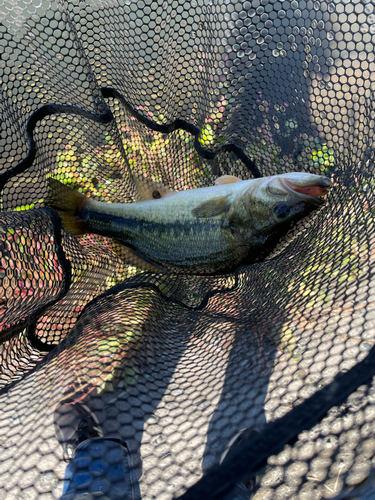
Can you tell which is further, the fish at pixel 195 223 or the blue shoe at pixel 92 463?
the fish at pixel 195 223

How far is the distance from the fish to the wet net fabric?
20 centimetres

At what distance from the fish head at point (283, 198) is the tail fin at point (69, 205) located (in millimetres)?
1447

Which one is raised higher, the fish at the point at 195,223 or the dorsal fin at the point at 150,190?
the dorsal fin at the point at 150,190

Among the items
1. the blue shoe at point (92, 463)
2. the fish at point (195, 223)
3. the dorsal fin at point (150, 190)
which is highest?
the dorsal fin at point (150, 190)

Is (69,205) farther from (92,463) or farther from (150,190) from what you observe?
(92,463)

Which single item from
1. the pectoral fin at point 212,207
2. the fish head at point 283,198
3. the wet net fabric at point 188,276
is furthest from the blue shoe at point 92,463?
the fish head at point 283,198

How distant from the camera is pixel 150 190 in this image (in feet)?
10.3

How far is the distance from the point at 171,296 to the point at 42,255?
124 centimetres

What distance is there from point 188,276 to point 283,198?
51.8 inches

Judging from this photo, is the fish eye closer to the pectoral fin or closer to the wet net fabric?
the wet net fabric

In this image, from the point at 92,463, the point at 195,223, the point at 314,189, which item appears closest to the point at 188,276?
the point at 195,223

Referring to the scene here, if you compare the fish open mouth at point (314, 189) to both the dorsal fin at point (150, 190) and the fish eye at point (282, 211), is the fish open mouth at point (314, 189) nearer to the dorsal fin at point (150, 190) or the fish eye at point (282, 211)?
the fish eye at point (282, 211)

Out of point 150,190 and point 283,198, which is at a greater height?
point 150,190

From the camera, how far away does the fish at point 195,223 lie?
2.54 metres
